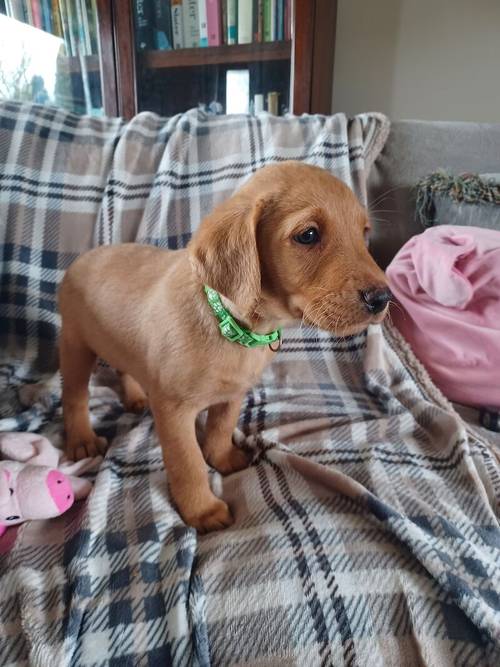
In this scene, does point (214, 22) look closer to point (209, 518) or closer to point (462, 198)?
point (462, 198)

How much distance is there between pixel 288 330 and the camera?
1.65m

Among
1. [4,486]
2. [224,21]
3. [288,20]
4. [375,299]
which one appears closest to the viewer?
[375,299]

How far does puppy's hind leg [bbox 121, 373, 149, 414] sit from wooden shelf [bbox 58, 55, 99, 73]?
5.44ft

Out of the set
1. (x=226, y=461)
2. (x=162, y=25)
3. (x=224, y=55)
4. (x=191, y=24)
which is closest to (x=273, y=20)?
(x=224, y=55)

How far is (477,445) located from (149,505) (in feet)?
2.50

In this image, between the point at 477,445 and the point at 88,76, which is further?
the point at 88,76

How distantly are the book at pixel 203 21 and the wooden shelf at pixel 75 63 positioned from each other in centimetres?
50

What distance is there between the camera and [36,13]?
2338mm

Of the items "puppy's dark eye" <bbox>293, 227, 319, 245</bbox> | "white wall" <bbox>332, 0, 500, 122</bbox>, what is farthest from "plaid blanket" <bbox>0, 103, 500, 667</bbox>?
"white wall" <bbox>332, 0, 500, 122</bbox>

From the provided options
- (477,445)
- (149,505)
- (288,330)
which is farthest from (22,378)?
(477,445)

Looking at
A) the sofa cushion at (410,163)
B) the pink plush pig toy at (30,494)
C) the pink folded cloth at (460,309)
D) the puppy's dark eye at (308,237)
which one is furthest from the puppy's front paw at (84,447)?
the sofa cushion at (410,163)

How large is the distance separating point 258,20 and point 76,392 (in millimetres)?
1887

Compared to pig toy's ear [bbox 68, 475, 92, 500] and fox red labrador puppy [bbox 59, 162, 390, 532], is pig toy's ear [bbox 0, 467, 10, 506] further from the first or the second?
fox red labrador puppy [bbox 59, 162, 390, 532]

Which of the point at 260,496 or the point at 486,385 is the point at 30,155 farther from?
the point at 486,385
